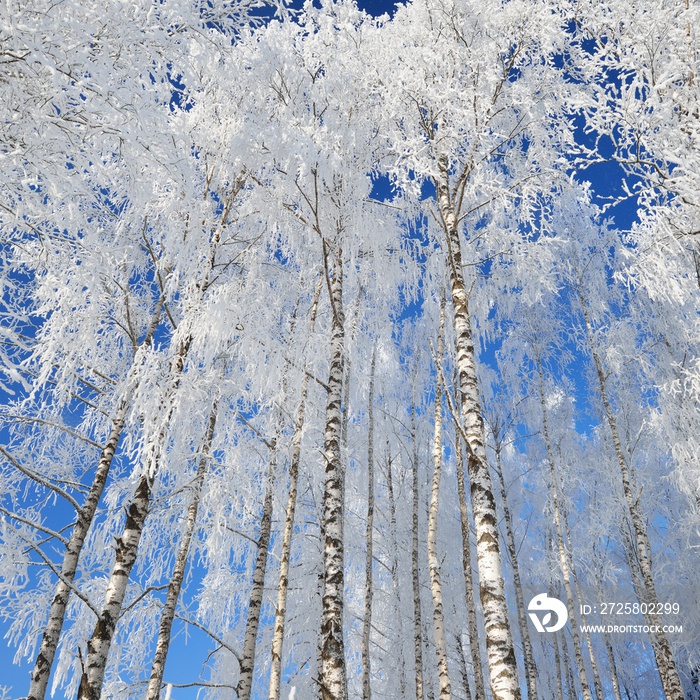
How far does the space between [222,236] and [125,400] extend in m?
2.40

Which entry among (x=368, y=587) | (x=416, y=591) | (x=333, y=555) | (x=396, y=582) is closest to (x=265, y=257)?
(x=333, y=555)

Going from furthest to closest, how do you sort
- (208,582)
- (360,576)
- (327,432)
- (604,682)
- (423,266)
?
1. (604,682)
2. (360,576)
3. (423,266)
4. (208,582)
5. (327,432)

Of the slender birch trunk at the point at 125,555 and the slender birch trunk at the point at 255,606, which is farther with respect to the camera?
the slender birch trunk at the point at 255,606

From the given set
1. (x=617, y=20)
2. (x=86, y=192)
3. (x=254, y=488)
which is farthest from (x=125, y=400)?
(x=617, y=20)

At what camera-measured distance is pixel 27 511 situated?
6453 millimetres

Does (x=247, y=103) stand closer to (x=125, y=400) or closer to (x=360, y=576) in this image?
(x=125, y=400)

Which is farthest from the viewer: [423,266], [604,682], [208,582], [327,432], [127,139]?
[604,682]

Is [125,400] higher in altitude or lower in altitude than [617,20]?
→ lower

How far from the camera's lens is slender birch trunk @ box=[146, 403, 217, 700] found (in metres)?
6.15

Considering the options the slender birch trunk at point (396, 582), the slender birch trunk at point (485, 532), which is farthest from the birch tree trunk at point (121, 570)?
the slender birch trunk at point (396, 582)

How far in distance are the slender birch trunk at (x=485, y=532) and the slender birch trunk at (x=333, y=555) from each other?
170 centimetres

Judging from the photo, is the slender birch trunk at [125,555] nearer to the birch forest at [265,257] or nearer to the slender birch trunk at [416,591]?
the birch forest at [265,257]

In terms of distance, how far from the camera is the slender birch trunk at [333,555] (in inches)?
192

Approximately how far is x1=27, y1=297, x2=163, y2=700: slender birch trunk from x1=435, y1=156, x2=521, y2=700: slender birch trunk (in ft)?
11.4
